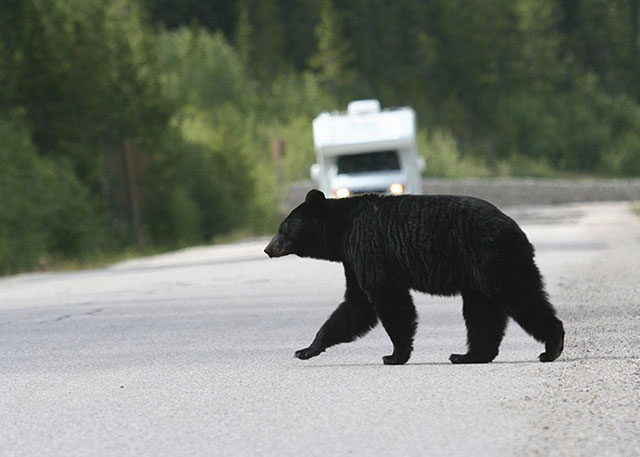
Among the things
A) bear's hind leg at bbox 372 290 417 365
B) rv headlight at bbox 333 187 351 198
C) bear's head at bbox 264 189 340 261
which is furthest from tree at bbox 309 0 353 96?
bear's hind leg at bbox 372 290 417 365

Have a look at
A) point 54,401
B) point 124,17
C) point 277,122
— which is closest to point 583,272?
point 54,401

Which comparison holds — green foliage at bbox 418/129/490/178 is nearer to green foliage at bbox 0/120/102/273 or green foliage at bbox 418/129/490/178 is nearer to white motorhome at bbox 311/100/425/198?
white motorhome at bbox 311/100/425/198

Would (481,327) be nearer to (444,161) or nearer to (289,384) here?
(289,384)

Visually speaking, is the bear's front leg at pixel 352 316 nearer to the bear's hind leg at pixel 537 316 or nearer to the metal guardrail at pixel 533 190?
the bear's hind leg at pixel 537 316

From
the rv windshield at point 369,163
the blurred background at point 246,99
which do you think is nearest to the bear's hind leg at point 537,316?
the blurred background at point 246,99

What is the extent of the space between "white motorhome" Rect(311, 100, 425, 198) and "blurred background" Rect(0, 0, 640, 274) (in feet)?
17.7

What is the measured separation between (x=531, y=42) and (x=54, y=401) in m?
93.6

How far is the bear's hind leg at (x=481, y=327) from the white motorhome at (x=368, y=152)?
965 inches

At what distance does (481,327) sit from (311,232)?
1.20 meters

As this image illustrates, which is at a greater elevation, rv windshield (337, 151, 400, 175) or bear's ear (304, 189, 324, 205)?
bear's ear (304, 189, 324, 205)

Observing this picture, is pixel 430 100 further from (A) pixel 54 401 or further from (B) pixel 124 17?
(A) pixel 54 401

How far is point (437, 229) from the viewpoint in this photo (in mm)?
8703

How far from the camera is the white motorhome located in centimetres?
3384

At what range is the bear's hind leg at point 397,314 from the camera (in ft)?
28.7
